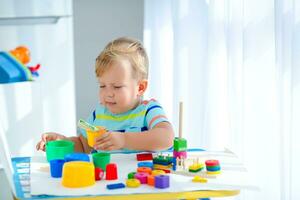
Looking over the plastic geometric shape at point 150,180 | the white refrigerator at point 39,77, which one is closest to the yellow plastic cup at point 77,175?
the plastic geometric shape at point 150,180

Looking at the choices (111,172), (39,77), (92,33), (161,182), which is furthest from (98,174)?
→ (92,33)

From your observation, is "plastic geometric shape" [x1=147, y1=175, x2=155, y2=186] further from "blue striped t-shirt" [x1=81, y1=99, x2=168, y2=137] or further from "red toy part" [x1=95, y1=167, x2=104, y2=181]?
"blue striped t-shirt" [x1=81, y1=99, x2=168, y2=137]

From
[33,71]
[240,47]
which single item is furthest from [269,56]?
[33,71]

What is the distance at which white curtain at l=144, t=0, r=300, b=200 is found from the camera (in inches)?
71.4

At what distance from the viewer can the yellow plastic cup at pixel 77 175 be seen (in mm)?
1064

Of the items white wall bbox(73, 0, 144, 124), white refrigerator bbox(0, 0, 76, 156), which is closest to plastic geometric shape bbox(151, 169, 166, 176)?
white refrigerator bbox(0, 0, 76, 156)

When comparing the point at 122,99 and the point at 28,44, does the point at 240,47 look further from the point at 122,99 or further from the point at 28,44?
the point at 28,44

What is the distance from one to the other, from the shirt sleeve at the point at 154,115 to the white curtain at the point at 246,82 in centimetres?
51

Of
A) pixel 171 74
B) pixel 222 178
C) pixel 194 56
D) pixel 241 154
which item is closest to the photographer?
pixel 222 178

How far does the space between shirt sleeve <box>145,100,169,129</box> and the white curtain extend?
1.66 ft

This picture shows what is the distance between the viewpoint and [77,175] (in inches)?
41.8

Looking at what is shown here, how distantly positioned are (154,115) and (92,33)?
2008 mm

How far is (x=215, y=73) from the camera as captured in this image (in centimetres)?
225

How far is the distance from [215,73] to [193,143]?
424 mm
